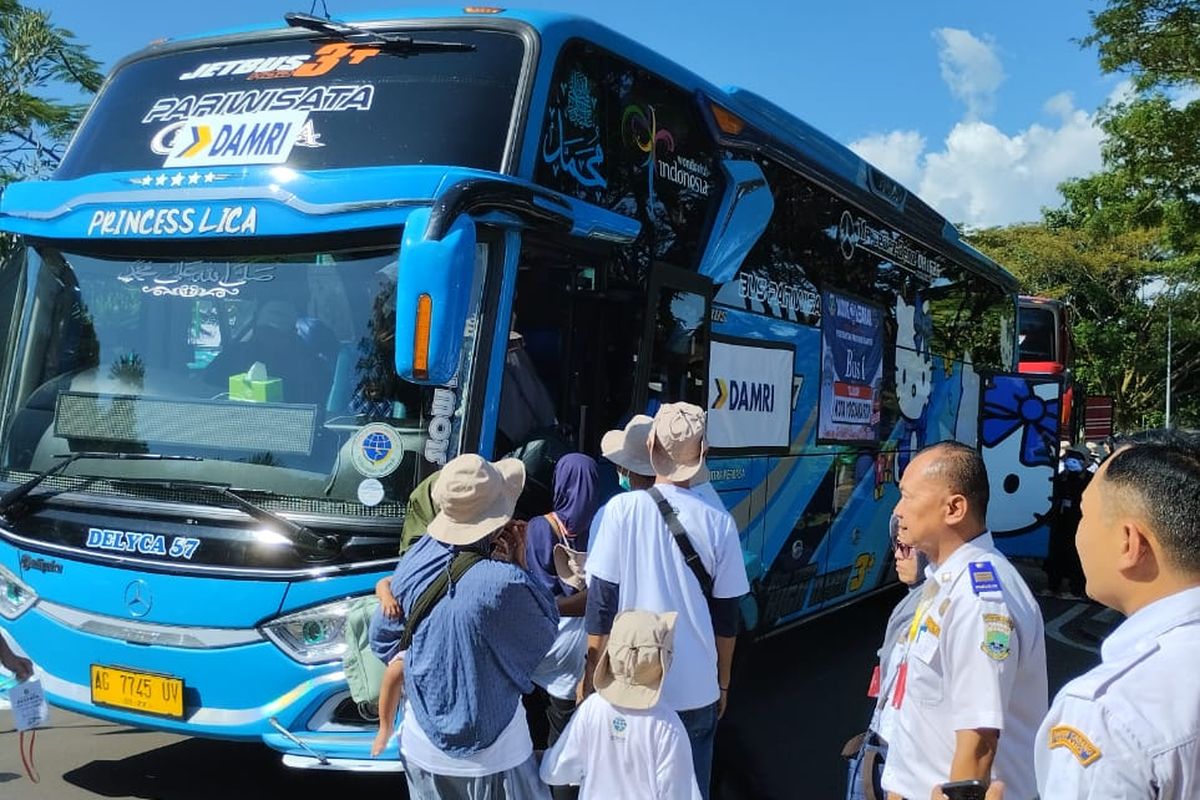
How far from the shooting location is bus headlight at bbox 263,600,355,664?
3.99m

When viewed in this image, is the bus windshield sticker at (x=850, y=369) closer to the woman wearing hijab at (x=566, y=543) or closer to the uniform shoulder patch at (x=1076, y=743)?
the woman wearing hijab at (x=566, y=543)

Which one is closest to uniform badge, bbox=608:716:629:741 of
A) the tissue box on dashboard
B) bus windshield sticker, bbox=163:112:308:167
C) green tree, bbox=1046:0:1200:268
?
the tissue box on dashboard

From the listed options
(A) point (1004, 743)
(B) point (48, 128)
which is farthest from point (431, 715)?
(B) point (48, 128)

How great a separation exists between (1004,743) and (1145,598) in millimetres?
972

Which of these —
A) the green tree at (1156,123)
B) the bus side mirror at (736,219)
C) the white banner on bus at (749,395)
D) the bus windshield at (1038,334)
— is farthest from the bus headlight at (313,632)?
the bus windshield at (1038,334)

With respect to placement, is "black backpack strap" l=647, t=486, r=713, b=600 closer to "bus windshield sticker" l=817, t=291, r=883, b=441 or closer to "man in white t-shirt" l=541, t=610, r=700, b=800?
"man in white t-shirt" l=541, t=610, r=700, b=800

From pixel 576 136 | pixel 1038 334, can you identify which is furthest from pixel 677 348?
pixel 1038 334

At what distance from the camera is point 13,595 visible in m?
4.48

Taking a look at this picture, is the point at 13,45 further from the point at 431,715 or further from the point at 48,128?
the point at 431,715

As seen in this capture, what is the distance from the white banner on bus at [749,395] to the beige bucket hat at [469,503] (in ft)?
8.05

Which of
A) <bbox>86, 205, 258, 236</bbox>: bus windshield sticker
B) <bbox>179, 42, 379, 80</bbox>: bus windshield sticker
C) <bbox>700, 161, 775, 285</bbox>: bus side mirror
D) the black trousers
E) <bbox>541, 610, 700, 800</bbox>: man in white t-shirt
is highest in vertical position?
<bbox>179, 42, 379, 80</bbox>: bus windshield sticker

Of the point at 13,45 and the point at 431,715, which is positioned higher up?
the point at 13,45

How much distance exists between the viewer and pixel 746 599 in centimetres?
593

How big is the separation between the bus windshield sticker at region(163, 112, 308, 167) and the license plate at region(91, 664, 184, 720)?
7.12 feet
